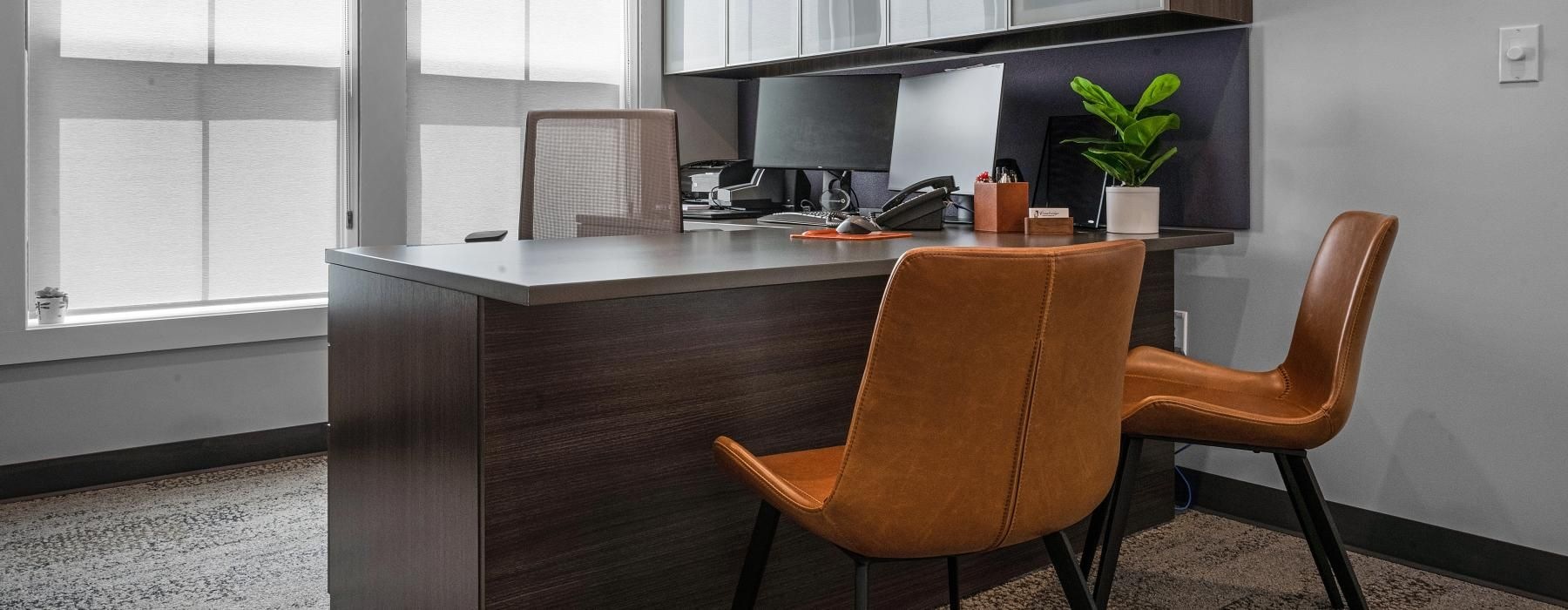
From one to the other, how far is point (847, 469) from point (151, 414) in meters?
2.90

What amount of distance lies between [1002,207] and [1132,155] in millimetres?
348

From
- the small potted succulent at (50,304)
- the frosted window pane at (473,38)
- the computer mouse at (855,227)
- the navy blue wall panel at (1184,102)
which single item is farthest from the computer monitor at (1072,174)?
the small potted succulent at (50,304)

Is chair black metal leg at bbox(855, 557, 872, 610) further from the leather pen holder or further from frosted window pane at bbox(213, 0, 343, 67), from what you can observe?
frosted window pane at bbox(213, 0, 343, 67)

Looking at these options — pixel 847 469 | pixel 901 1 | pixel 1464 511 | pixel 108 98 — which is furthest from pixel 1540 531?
pixel 108 98

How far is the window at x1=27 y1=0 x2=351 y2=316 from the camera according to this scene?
10.8ft

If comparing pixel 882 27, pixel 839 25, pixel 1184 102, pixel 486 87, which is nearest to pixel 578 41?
pixel 486 87

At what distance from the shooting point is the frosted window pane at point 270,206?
3.60 m

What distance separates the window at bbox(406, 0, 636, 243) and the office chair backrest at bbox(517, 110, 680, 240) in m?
1.01

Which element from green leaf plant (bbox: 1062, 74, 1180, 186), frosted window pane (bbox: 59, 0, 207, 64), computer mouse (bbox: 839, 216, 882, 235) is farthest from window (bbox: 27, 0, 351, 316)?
green leaf plant (bbox: 1062, 74, 1180, 186)

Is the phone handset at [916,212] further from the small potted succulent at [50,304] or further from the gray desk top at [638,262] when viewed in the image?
the small potted succulent at [50,304]

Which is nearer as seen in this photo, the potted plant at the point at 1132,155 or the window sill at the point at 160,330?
the potted plant at the point at 1132,155

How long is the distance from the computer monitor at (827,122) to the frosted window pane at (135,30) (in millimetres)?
1890

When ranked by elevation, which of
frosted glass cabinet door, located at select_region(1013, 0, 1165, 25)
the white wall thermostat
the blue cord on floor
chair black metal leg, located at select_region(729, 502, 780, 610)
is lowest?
the blue cord on floor

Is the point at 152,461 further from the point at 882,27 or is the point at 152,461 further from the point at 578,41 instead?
the point at 882,27
